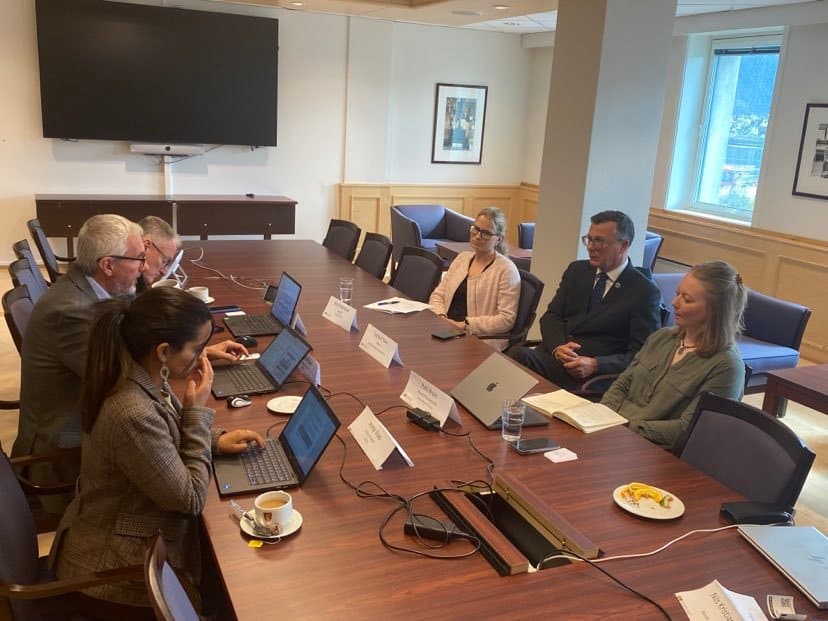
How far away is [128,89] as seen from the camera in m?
6.65

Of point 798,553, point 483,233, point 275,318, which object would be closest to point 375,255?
point 483,233

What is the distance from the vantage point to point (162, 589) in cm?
115

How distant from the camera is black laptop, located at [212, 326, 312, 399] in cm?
233

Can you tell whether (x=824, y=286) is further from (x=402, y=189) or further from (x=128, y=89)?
(x=128, y=89)

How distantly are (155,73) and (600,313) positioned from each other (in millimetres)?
5182

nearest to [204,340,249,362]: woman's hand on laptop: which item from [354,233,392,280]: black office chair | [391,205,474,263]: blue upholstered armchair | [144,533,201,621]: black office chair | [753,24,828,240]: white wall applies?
[144,533,201,621]: black office chair

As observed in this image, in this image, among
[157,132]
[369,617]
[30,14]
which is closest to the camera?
[369,617]

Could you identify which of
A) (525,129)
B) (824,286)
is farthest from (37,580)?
(525,129)

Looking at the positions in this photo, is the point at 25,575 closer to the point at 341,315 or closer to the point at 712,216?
the point at 341,315

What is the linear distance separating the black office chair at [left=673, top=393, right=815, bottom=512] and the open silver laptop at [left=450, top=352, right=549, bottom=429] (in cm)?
45

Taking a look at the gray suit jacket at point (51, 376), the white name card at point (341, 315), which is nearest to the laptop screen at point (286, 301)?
the white name card at point (341, 315)

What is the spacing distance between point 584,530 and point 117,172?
255 inches

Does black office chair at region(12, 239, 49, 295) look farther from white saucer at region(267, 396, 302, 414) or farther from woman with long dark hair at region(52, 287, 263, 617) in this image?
woman with long dark hair at region(52, 287, 263, 617)

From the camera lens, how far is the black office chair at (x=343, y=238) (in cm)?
508
